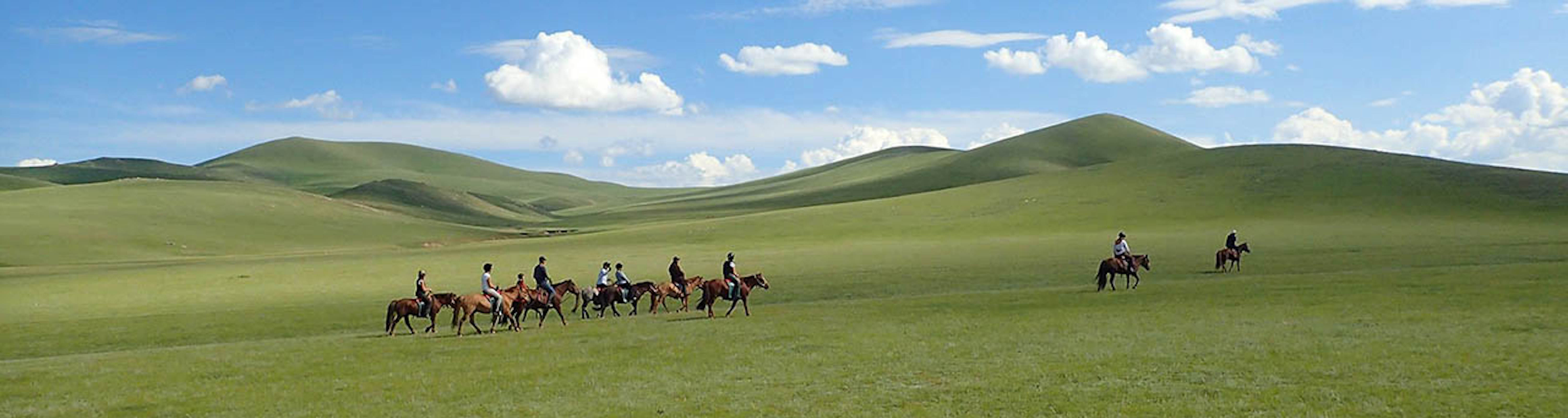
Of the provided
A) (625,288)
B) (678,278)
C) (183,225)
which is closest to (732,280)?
(678,278)

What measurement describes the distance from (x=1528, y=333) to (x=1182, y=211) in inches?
2898

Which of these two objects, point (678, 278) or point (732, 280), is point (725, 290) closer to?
point (732, 280)

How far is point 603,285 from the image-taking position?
34.9 metres

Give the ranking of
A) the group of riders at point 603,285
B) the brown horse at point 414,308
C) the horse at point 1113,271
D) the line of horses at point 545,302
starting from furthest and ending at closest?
the horse at point 1113,271 < the brown horse at point 414,308 < the line of horses at point 545,302 < the group of riders at point 603,285

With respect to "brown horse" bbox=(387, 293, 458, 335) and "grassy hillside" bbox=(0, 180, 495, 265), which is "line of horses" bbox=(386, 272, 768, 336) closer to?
"brown horse" bbox=(387, 293, 458, 335)

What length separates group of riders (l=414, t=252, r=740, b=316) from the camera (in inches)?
1167

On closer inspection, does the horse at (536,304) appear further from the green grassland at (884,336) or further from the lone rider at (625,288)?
the lone rider at (625,288)

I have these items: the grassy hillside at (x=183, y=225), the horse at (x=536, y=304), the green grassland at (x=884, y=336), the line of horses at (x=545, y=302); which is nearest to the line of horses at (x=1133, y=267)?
the green grassland at (x=884, y=336)

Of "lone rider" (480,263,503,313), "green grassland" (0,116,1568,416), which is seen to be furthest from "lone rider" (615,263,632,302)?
"lone rider" (480,263,503,313)

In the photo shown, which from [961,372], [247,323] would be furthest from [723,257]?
[961,372]

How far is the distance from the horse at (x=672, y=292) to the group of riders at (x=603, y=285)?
87 mm

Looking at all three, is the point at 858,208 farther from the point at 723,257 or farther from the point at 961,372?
the point at 961,372

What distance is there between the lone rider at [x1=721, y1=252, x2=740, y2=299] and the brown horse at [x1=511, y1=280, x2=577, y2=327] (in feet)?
16.6

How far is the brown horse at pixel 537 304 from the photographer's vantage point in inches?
1203
